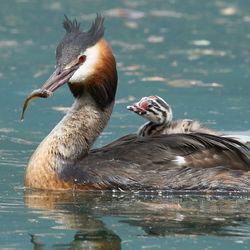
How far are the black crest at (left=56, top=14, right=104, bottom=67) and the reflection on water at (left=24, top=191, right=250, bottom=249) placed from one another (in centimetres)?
128

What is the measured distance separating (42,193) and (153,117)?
138 cm

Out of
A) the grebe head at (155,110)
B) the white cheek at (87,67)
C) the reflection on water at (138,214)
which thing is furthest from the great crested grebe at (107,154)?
the grebe head at (155,110)

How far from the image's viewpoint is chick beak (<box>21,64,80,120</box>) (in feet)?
36.7

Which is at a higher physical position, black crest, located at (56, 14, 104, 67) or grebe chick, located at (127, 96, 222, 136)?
black crest, located at (56, 14, 104, 67)

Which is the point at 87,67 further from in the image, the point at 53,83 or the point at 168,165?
the point at 168,165

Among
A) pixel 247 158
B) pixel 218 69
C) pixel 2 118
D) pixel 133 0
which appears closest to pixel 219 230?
pixel 247 158

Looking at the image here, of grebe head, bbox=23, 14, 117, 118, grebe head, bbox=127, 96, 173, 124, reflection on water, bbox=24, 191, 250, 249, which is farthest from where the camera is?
grebe head, bbox=127, 96, 173, 124

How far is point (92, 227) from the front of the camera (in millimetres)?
10008

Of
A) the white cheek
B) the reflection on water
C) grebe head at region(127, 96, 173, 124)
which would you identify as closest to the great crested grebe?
the white cheek

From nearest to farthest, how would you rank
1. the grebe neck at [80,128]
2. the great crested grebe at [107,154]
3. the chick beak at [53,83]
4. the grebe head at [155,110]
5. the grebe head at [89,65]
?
the chick beak at [53,83], the great crested grebe at [107,154], the grebe head at [89,65], the grebe neck at [80,128], the grebe head at [155,110]

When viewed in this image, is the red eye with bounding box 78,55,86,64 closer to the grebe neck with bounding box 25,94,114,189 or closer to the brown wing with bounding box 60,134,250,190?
the grebe neck with bounding box 25,94,114,189

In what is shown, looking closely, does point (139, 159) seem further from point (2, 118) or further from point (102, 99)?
point (2, 118)

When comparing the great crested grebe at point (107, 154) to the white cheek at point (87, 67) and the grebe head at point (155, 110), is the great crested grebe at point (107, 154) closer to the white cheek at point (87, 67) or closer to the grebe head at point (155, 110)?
the white cheek at point (87, 67)

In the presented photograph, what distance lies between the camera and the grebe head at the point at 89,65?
37.7ft
